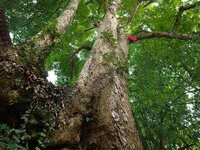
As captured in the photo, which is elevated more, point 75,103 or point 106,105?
point 75,103

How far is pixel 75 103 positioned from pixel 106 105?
432 millimetres

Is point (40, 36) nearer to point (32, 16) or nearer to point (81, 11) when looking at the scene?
point (32, 16)

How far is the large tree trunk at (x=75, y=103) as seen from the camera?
2.67m

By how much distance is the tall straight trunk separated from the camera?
273cm

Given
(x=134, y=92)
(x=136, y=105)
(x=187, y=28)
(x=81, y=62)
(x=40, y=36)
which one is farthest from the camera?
(x=81, y=62)

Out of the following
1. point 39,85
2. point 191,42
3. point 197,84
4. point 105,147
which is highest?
point 191,42

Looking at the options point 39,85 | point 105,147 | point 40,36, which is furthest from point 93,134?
point 40,36

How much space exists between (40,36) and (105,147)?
2201 mm

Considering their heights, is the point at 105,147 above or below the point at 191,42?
below

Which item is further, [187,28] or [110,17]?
[187,28]

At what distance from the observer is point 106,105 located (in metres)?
3.14

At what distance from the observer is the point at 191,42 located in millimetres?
6672

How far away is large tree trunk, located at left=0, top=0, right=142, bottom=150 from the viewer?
2666 millimetres

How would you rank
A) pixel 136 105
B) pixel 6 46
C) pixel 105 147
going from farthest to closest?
1. pixel 136 105
2. pixel 6 46
3. pixel 105 147
